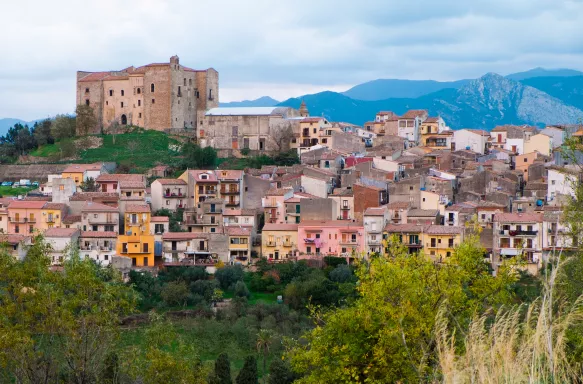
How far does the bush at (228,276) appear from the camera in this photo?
35531 mm

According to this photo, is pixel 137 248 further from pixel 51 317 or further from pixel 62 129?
pixel 62 129

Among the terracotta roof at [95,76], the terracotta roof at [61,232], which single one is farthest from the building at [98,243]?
the terracotta roof at [95,76]

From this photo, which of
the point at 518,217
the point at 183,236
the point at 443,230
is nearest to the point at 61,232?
the point at 183,236

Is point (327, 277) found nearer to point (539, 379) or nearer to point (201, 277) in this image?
point (201, 277)

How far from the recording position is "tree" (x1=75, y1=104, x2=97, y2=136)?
188 feet

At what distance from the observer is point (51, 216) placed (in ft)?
131

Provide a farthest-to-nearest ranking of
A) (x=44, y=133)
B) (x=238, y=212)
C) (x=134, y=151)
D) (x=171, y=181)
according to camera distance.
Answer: (x=44, y=133), (x=134, y=151), (x=171, y=181), (x=238, y=212)

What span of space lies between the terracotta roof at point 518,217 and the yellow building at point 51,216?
1725cm

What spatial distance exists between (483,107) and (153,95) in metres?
62.4

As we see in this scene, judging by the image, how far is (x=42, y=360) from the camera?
18.2 metres

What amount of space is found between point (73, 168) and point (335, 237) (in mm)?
14600

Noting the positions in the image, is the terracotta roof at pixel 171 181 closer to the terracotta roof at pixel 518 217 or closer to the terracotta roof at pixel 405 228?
the terracotta roof at pixel 405 228

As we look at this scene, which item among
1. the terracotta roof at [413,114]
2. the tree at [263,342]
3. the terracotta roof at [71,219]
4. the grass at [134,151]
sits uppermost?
the terracotta roof at [413,114]

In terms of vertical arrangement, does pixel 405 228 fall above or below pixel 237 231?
above
